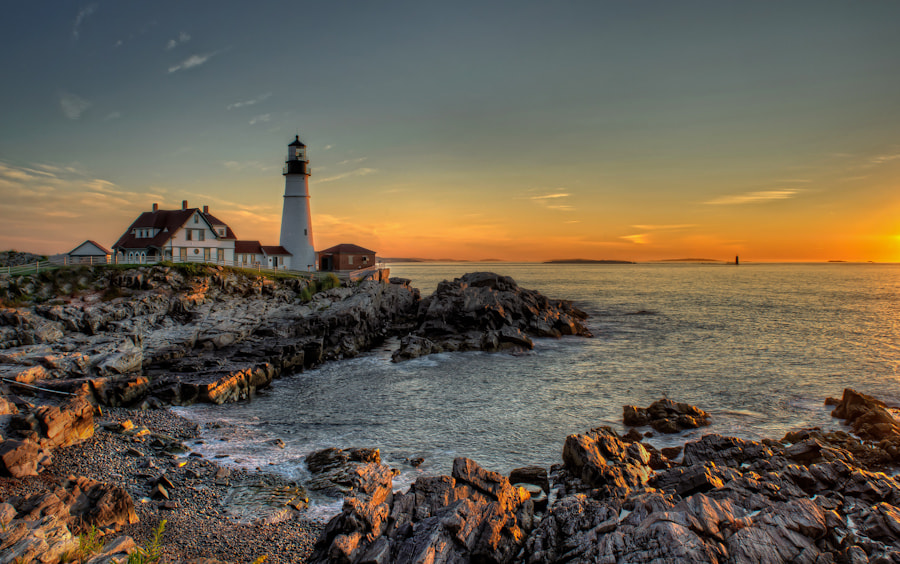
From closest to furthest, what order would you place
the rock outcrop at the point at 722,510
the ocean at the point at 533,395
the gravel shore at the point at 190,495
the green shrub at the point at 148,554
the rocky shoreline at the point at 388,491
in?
1. the green shrub at the point at 148,554
2. the rock outcrop at the point at 722,510
3. the rocky shoreline at the point at 388,491
4. the gravel shore at the point at 190,495
5. the ocean at the point at 533,395

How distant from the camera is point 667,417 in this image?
712 inches

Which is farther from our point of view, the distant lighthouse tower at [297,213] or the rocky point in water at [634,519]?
the distant lighthouse tower at [297,213]

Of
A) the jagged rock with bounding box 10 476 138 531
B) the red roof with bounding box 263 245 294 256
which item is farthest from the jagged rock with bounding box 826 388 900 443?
the red roof with bounding box 263 245 294 256

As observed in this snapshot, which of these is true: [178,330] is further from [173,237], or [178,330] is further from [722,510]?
[722,510]

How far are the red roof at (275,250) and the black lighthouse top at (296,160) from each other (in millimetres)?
8928

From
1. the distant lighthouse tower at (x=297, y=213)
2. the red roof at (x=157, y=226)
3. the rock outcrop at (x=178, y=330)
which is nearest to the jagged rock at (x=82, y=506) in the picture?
the rock outcrop at (x=178, y=330)

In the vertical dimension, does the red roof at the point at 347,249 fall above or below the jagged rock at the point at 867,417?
above

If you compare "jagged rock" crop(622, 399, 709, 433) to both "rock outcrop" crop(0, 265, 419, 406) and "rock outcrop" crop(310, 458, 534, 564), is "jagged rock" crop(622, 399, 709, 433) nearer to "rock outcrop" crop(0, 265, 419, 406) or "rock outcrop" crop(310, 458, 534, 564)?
"rock outcrop" crop(310, 458, 534, 564)

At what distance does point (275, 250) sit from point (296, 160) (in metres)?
11.1

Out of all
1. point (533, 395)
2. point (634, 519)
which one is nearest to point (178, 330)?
point (533, 395)

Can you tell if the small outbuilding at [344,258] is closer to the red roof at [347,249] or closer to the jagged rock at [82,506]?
the red roof at [347,249]

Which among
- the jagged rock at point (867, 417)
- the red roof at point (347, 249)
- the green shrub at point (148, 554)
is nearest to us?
the green shrub at point (148, 554)

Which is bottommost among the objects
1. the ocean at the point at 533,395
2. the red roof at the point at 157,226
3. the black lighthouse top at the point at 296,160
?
the ocean at the point at 533,395

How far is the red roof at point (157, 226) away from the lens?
148ft
